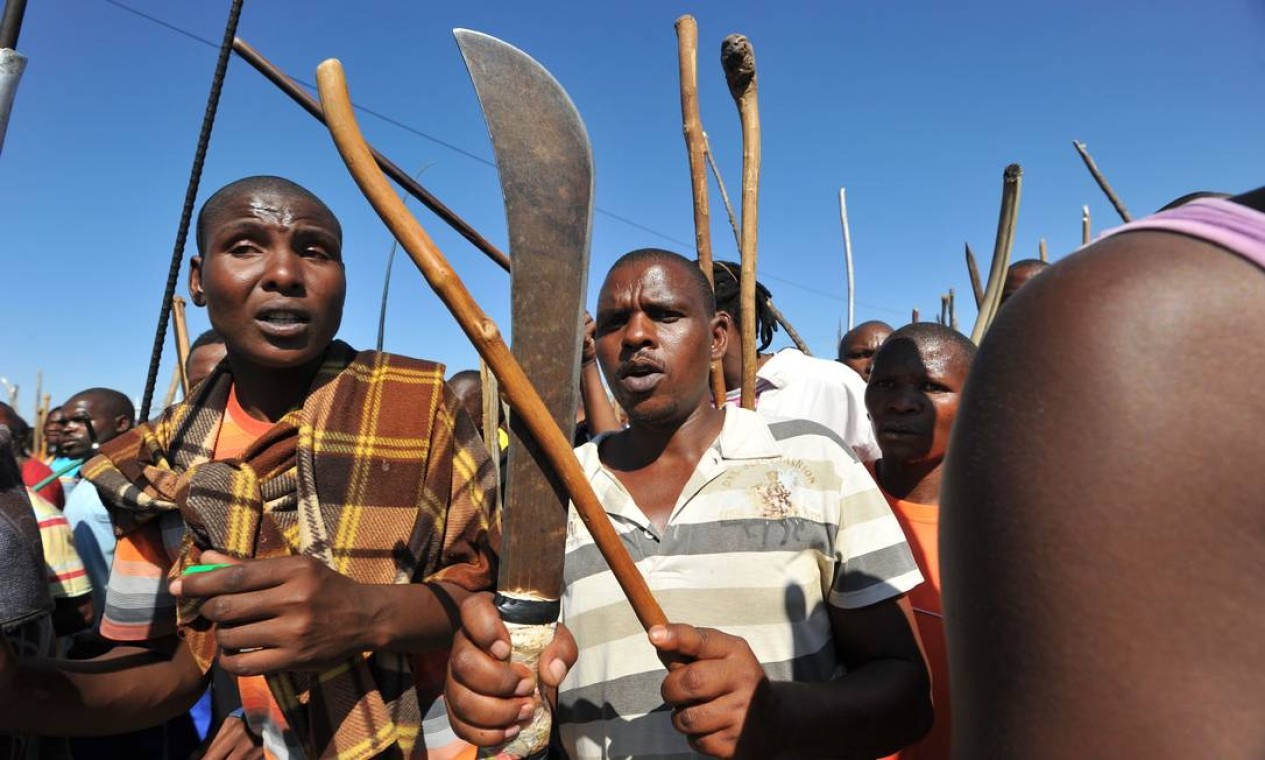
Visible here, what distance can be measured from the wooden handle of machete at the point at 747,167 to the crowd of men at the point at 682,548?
1.18 ft

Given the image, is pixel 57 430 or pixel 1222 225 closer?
pixel 1222 225

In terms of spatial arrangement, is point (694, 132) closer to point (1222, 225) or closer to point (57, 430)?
point (1222, 225)

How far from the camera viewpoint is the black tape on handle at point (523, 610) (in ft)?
3.34

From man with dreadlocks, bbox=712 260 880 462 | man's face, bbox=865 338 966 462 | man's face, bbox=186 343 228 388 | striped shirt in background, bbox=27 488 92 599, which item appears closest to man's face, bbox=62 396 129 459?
man's face, bbox=186 343 228 388

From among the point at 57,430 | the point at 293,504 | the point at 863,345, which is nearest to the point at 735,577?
the point at 293,504

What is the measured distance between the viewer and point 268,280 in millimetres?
1484

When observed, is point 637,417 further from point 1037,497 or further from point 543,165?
point 1037,497

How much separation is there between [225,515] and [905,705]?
4.36ft

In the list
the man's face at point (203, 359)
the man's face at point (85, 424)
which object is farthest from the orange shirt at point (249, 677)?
the man's face at point (85, 424)

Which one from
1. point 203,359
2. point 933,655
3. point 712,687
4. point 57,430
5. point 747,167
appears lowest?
point 933,655

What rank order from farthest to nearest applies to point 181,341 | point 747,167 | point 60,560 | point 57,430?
point 57,430
point 181,341
point 747,167
point 60,560

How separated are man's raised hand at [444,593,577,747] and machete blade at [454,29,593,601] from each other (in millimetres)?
69

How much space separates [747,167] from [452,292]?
168 cm

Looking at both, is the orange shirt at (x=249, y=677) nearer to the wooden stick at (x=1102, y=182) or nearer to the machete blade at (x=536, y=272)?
the machete blade at (x=536, y=272)
